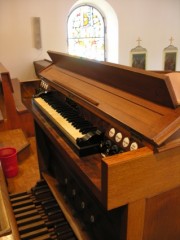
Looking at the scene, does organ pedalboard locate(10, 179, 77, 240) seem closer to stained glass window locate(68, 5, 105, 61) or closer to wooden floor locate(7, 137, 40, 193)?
wooden floor locate(7, 137, 40, 193)

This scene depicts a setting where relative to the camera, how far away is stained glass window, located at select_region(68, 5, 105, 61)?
243 inches

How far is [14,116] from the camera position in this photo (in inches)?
134

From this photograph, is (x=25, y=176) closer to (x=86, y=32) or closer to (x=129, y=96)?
(x=129, y=96)

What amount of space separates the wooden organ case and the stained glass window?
488 centimetres

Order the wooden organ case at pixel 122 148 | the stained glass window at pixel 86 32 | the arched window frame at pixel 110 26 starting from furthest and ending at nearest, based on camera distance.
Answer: the stained glass window at pixel 86 32
the arched window frame at pixel 110 26
the wooden organ case at pixel 122 148

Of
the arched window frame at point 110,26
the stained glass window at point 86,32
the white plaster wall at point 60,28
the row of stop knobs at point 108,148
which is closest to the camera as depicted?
the row of stop knobs at point 108,148

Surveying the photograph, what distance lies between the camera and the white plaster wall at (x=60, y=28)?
199 inches

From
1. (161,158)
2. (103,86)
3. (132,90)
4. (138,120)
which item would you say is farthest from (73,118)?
(161,158)

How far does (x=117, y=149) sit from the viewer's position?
1004mm

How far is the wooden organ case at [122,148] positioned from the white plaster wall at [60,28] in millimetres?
3966

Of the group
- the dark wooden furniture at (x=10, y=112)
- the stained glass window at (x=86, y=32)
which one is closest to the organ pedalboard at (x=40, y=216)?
the dark wooden furniture at (x=10, y=112)

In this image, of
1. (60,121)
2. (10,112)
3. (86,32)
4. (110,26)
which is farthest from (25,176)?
(110,26)

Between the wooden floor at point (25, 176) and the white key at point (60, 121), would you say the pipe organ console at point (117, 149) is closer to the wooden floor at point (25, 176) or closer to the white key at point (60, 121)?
the white key at point (60, 121)

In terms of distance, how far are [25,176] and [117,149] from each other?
185 centimetres
